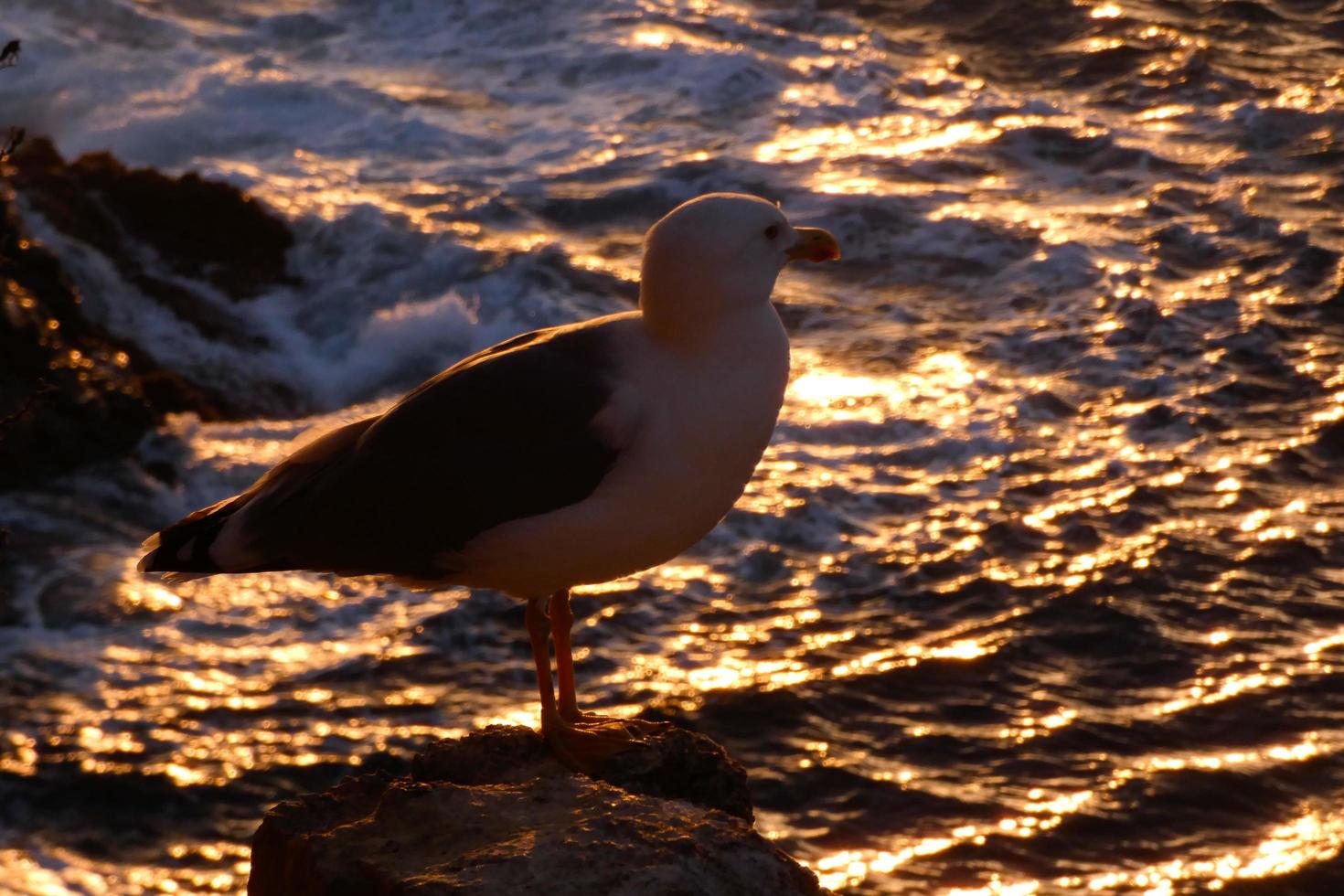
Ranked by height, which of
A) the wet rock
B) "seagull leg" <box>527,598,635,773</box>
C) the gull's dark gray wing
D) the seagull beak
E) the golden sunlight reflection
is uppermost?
the seagull beak

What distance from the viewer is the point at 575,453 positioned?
4.54m

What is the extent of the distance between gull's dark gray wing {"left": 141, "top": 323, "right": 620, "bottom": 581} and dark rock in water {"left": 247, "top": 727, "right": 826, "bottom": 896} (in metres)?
0.64

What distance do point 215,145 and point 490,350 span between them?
10350 mm

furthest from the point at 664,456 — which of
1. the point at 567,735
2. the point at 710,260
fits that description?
the point at 567,735

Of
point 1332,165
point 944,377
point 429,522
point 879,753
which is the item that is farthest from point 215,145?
point 429,522

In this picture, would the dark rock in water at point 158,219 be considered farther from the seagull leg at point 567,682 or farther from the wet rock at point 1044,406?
the seagull leg at point 567,682

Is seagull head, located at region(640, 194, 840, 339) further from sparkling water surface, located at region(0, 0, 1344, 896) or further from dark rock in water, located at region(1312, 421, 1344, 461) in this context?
dark rock in water, located at region(1312, 421, 1344, 461)

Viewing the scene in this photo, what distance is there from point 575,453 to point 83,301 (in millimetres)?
6954

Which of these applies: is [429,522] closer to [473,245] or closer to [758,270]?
[758,270]

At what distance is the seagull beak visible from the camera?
478 centimetres

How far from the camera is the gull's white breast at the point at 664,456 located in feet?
14.7

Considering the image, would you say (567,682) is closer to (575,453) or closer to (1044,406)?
(575,453)

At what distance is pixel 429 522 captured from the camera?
4711 mm

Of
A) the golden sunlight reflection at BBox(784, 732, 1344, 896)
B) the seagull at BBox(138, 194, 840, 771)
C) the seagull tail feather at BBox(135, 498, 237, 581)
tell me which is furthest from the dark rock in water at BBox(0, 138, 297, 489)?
the golden sunlight reflection at BBox(784, 732, 1344, 896)
